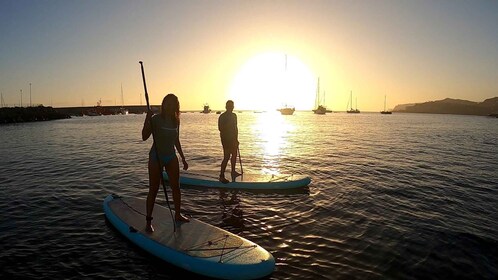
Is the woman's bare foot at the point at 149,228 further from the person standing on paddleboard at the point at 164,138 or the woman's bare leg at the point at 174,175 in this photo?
the woman's bare leg at the point at 174,175

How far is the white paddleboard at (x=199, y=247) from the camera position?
218 inches

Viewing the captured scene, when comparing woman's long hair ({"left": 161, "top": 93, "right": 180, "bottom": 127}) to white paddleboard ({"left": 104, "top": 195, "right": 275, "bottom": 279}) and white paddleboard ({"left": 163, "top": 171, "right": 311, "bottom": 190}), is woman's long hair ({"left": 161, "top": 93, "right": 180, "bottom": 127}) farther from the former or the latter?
white paddleboard ({"left": 163, "top": 171, "right": 311, "bottom": 190})

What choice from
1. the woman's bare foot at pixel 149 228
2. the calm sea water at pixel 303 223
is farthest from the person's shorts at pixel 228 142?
the woman's bare foot at pixel 149 228

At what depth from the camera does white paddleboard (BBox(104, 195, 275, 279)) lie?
5.54 m

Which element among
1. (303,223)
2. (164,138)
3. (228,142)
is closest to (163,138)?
(164,138)

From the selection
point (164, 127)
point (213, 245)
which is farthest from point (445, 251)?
point (164, 127)

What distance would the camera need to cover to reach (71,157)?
854 inches

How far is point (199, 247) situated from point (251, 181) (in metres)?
6.38

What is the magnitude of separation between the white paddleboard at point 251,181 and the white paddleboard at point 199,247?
457 centimetres

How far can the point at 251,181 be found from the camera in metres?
12.4

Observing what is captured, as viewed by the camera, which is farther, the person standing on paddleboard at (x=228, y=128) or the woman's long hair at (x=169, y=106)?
the person standing on paddleboard at (x=228, y=128)

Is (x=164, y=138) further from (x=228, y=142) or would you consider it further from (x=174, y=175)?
(x=228, y=142)

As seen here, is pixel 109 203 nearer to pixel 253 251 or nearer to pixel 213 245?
pixel 213 245

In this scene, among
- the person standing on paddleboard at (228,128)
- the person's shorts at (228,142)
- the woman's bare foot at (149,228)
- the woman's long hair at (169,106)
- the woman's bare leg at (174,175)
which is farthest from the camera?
the person's shorts at (228,142)
